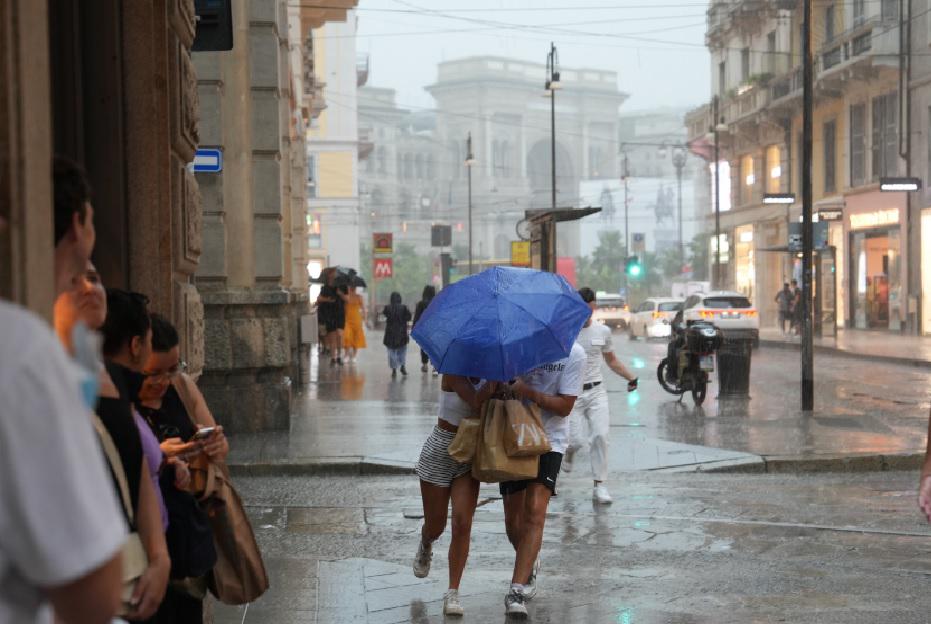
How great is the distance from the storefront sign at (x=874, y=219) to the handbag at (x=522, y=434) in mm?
38156

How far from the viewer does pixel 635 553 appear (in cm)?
905

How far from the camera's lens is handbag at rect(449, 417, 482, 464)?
7.02 meters

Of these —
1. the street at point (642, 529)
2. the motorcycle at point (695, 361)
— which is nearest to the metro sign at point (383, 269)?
the motorcycle at point (695, 361)

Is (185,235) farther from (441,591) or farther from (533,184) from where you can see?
(533,184)

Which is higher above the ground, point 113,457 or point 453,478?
point 113,457

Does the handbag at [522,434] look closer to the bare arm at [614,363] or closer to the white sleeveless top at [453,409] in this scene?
the white sleeveless top at [453,409]

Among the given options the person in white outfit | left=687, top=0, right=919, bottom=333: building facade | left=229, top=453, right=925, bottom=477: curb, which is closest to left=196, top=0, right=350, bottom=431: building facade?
left=229, top=453, right=925, bottom=477: curb

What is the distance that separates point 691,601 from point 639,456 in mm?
6772

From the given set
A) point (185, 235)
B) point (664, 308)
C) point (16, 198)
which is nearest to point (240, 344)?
point (185, 235)

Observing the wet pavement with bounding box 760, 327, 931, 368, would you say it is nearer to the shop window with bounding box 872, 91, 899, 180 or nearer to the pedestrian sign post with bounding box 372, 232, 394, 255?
the shop window with bounding box 872, 91, 899, 180

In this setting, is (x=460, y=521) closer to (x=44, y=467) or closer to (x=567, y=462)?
(x=44, y=467)

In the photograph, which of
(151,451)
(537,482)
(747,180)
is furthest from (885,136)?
(151,451)

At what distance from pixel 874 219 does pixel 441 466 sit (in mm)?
39907

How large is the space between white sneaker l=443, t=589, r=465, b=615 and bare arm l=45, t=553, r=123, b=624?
206 inches
